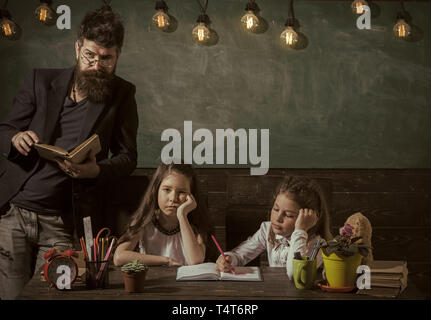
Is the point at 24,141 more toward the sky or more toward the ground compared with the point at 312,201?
more toward the sky

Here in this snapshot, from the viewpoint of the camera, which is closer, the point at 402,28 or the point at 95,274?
the point at 95,274

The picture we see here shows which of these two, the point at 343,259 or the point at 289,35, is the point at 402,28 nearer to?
the point at 289,35

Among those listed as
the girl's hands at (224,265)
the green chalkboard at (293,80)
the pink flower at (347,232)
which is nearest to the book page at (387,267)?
the pink flower at (347,232)

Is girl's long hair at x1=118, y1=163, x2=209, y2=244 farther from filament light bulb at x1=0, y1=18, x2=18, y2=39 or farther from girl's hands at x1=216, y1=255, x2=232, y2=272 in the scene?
filament light bulb at x1=0, y1=18, x2=18, y2=39

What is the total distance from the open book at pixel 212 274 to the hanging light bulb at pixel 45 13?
190 centimetres

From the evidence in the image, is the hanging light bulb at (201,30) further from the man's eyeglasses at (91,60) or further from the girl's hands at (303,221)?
the girl's hands at (303,221)

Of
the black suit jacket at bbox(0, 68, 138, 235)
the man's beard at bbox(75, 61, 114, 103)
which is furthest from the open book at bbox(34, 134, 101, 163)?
the man's beard at bbox(75, 61, 114, 103)

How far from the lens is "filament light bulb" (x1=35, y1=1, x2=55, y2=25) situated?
126 inches

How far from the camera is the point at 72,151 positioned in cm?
264

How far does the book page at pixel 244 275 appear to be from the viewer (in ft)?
6.62

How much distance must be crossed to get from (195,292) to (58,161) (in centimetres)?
125

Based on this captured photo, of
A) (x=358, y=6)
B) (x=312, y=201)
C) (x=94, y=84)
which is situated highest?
(x=358, y=6)

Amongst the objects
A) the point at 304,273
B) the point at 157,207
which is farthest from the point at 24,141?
the point at 304,273
